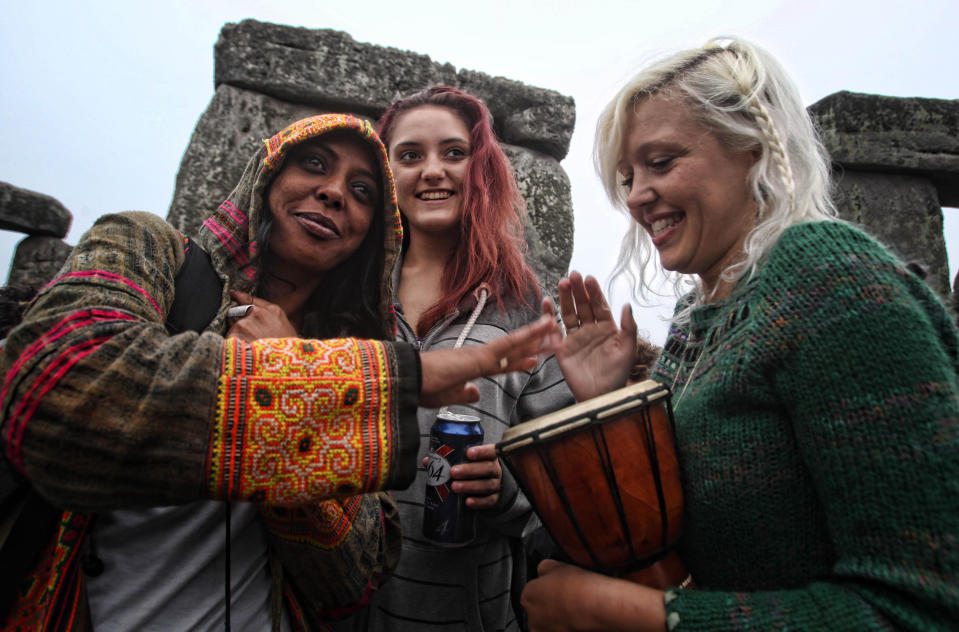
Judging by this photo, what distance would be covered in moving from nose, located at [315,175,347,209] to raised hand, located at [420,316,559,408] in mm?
689

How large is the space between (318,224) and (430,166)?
2.44ft

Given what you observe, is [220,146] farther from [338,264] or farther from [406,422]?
[406,422]

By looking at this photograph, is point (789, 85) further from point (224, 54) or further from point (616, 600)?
point (224, 54)

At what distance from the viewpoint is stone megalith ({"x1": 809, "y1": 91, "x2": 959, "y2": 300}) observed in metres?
3.11

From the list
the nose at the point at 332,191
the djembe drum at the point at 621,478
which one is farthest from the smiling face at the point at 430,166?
the djembe drum at the point at 621,478

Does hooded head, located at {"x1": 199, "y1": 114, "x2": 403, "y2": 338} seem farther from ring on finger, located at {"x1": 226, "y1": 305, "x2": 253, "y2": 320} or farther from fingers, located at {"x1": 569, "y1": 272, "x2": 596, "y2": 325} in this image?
fingers, located at {"x1": 569, "y1": 272, "x2": 596, "y2": 325}

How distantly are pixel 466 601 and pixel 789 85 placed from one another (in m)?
1.53

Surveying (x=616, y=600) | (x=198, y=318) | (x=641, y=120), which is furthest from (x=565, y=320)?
(x=198, y=318)

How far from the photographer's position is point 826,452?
0.79 m

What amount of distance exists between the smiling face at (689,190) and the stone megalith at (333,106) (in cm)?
174

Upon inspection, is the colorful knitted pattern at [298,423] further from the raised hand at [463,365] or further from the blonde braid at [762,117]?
the blonde braid at [762,117]

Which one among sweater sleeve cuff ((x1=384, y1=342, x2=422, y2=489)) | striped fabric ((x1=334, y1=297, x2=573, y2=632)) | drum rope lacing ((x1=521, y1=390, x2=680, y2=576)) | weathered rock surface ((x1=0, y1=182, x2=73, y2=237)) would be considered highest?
weathered rock surface ((x1=0, y1=182, x2=73, y2=237))

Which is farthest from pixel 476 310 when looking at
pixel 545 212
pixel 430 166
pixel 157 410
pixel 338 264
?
pixel 545 212

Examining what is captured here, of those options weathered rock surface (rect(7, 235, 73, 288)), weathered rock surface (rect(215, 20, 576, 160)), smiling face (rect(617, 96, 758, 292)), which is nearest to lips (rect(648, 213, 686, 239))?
smiling face (rect(617, 96, 758, 292))
